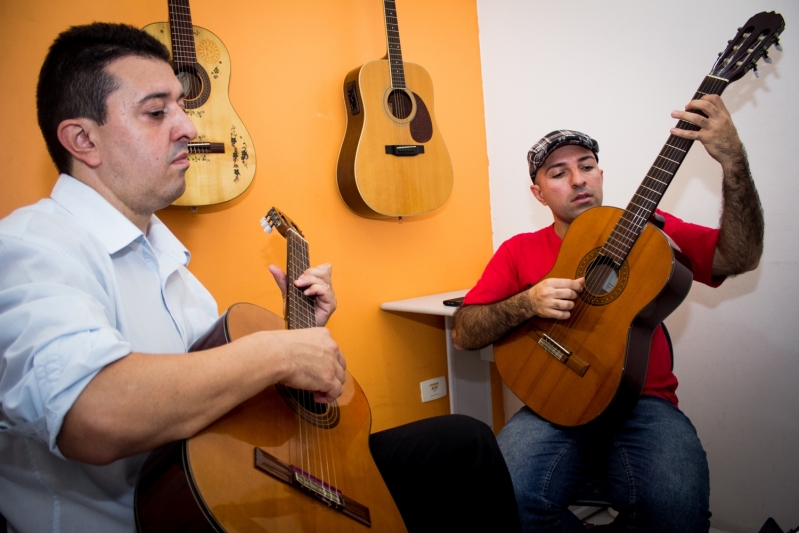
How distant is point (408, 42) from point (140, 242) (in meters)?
1.77

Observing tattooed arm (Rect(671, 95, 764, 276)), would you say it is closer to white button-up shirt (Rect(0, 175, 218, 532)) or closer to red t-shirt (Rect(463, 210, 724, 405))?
red t-shirt (Rect(463, 210, 724, 405))

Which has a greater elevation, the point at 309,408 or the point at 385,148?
the point at 385,148

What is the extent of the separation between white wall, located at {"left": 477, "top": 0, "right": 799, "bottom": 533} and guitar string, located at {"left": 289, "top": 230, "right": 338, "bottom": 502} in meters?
1.50

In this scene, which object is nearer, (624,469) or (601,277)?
(624,469)

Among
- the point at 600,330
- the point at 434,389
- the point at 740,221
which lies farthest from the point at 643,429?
the point at 434,389

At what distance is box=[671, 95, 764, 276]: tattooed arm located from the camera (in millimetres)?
1442

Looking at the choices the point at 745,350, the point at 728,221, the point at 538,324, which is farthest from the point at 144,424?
the point at 745,350

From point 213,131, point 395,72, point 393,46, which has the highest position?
point 393,46

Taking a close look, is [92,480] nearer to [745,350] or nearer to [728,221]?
[728,221]

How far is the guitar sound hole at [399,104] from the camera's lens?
87.9 inches

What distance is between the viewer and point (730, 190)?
4.97 ft

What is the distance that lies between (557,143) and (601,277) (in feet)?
1.73

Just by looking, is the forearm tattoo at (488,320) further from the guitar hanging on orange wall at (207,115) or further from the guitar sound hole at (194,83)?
the guitar sound hole at (194,83)

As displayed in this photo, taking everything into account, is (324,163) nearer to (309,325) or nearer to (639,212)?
(309,325)
